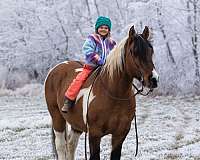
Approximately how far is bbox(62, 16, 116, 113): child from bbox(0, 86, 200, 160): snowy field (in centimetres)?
300

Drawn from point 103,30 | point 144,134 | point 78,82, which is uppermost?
point 103,30

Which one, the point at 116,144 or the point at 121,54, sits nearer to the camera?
the point at 121,54

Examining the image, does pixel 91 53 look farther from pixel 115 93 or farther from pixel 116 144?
pixel 116 144

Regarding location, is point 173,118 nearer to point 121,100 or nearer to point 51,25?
point 121,100

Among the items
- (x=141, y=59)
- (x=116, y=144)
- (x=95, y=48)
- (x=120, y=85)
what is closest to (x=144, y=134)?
(x=95, y=48)

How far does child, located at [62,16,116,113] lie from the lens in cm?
603

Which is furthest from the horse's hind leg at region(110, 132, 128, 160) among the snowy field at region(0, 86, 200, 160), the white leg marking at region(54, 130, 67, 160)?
the snowy field at region(0, 86, 200, 160)

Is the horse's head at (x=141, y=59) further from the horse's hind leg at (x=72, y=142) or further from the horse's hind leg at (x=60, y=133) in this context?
the horse's hind leg at (x=60, y=133)

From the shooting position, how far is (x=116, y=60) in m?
5.37

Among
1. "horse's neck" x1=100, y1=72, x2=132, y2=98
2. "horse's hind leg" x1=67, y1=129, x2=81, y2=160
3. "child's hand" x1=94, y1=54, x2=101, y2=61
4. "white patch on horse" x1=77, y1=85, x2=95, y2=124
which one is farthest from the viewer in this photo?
"horse's hind leg" x1=67, y1=129, x2=81, y2=160

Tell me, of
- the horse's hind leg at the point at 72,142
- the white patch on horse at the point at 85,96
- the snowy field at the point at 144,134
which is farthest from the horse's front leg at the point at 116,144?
the snowy field at the point at 144,134

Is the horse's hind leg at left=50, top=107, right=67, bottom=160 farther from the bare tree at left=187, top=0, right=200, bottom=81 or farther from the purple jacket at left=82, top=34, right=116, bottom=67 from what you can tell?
the bare tree at left=187, top=0, right=200, bottom=81

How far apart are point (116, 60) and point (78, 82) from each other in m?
0.89

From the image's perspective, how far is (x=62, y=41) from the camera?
110 feet
